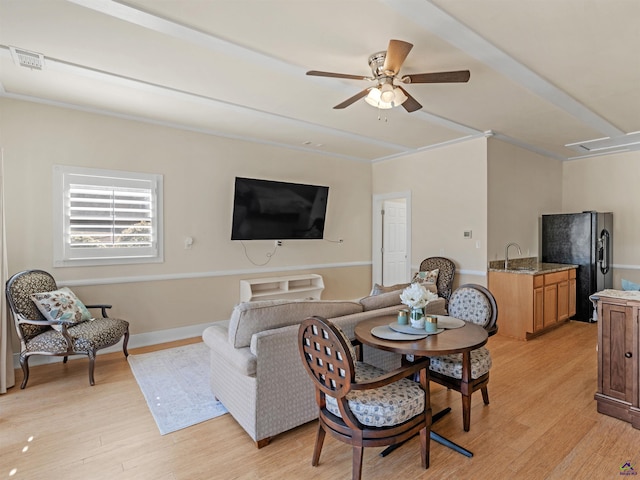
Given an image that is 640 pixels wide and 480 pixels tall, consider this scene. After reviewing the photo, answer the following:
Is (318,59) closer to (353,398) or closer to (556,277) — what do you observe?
(353,398)

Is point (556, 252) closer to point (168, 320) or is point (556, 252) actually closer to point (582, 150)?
point (582, 150)

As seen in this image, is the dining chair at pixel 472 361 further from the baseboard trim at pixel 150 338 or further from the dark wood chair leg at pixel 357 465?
the baseboard trim at pixel 150 338

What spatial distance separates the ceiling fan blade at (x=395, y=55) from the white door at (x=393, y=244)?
159 inches

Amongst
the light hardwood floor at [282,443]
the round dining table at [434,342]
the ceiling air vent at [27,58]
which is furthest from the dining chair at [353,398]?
the ceiling air vent at [27,58]

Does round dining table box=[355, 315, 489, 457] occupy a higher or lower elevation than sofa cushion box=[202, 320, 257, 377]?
higher

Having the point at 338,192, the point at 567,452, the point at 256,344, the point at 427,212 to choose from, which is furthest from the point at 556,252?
the point at 256,344

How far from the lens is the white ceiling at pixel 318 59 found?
222 cm

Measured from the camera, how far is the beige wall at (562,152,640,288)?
5.61 m

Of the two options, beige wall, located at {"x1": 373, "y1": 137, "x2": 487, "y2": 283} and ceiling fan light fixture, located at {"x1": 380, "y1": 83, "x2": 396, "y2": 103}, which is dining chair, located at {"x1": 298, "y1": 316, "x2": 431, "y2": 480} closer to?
ceiling fan light fixture, located at {"x1": 380, "y1": 83, "x2": 396, "y2": 103}

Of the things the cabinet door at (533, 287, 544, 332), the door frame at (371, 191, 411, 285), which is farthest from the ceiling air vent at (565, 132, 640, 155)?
the door frame at (371, 191, 411, 285)

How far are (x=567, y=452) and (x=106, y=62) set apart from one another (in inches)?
174

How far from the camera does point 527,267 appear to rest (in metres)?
5.11

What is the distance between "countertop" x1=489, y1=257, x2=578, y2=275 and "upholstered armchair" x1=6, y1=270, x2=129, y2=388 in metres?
4.83

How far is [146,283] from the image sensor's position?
4.36 metres
